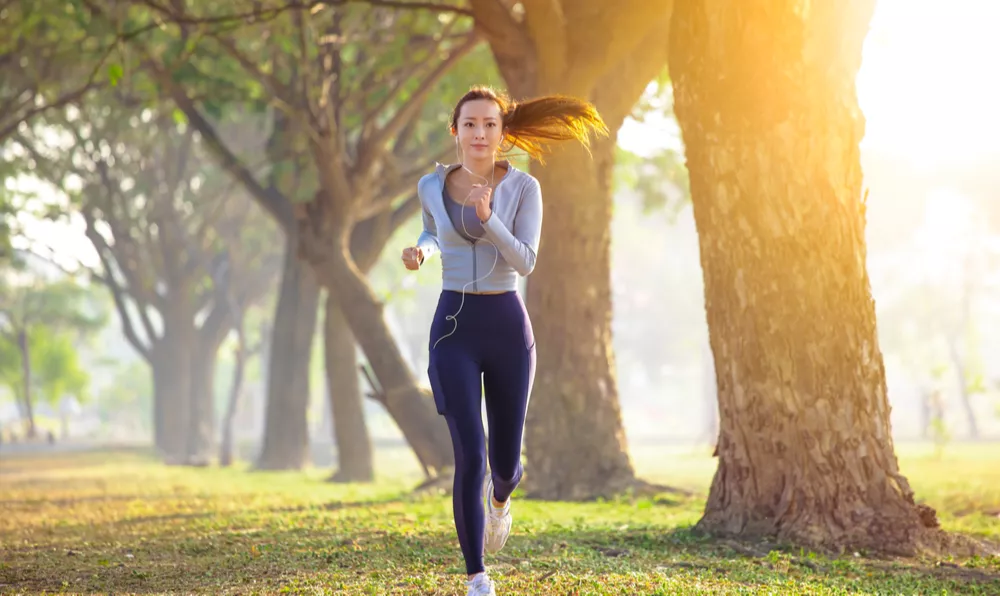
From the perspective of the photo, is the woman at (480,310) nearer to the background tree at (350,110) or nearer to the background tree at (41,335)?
the background tree at (350,110)

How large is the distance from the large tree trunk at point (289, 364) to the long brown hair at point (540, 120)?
57.2ft

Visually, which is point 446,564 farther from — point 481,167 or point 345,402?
point 345,402

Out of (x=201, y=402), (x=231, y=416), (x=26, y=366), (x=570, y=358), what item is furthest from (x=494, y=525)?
(x=26, y=366)

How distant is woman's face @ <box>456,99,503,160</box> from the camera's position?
5.43 meters

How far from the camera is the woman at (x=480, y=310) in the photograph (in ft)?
16.9

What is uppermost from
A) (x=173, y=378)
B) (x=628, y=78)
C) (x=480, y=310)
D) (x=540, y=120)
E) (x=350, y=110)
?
(x=350, y=110)

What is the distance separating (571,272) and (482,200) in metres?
6.79

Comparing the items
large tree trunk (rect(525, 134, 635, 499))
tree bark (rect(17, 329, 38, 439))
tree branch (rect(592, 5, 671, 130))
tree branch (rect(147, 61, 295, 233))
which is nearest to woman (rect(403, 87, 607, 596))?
large tree trunk (rect(525, 134, 635, 499))

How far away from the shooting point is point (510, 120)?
18.5ft

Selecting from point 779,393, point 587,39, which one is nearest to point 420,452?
point 587,39

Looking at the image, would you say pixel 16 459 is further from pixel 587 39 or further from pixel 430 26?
pixel 587 39

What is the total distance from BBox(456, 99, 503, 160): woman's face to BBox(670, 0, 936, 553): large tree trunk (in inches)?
105

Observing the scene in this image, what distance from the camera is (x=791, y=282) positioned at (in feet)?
24.4

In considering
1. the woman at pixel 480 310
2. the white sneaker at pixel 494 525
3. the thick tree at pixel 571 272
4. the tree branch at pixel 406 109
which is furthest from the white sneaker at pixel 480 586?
the tree branch at pixel 406 109
